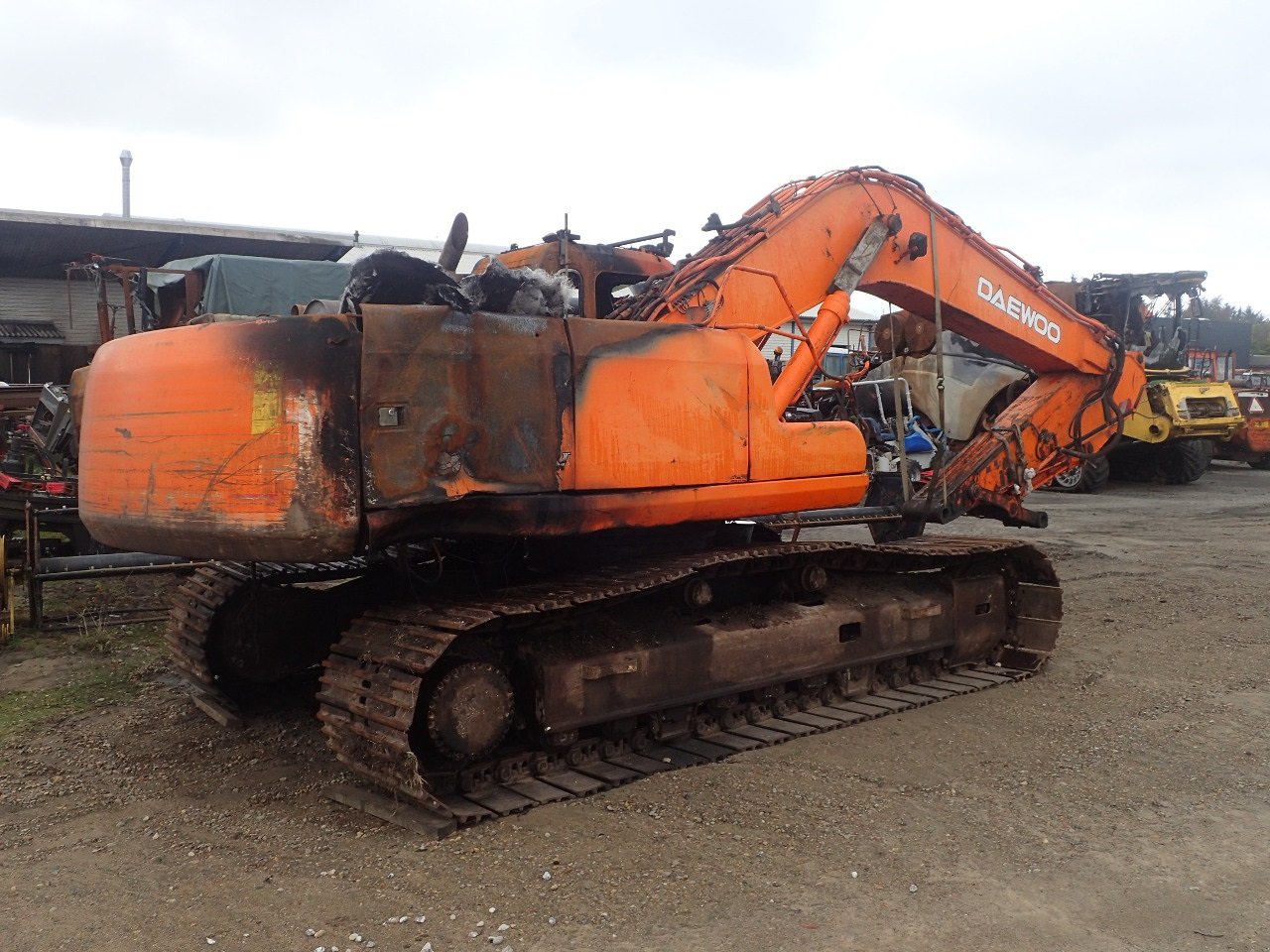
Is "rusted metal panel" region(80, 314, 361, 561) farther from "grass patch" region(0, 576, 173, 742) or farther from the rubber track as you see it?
"grass patch" region(0, 576, 173, 742)

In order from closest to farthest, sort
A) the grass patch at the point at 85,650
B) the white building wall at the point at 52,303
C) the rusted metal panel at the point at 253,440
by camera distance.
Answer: the rusted metal panel at the point at 253,440, the grass patch at the point at 85,650, the white building wall at the point at 52,303

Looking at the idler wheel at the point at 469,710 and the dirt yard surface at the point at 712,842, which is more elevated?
the idler wheel at the point at 469,710

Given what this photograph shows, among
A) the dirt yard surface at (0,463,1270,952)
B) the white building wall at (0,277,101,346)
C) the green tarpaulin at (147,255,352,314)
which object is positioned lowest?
the dirt yard surface at (0,463,1270,952)

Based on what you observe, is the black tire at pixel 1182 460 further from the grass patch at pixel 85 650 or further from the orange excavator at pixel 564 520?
the grass patch at pixel 85 650

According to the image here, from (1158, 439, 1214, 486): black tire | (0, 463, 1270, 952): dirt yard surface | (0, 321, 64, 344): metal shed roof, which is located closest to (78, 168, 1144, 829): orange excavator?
(0, 463, 1270, 952): dirt yard surface

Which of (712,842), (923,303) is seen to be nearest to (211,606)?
(712,842)

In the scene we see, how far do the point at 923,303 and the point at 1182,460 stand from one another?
15310 mm

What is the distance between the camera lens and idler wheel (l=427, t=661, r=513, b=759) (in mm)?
4246

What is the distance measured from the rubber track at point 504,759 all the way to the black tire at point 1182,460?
16679mm

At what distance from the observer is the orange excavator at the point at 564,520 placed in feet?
12.8

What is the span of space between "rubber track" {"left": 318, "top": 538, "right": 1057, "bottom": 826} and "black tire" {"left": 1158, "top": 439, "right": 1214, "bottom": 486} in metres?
16.7

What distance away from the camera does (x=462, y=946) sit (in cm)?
322

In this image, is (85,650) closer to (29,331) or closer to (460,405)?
(460,405)

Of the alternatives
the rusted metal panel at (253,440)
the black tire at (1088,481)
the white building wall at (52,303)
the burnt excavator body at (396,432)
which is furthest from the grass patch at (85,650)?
the black tire at (1088,481)
